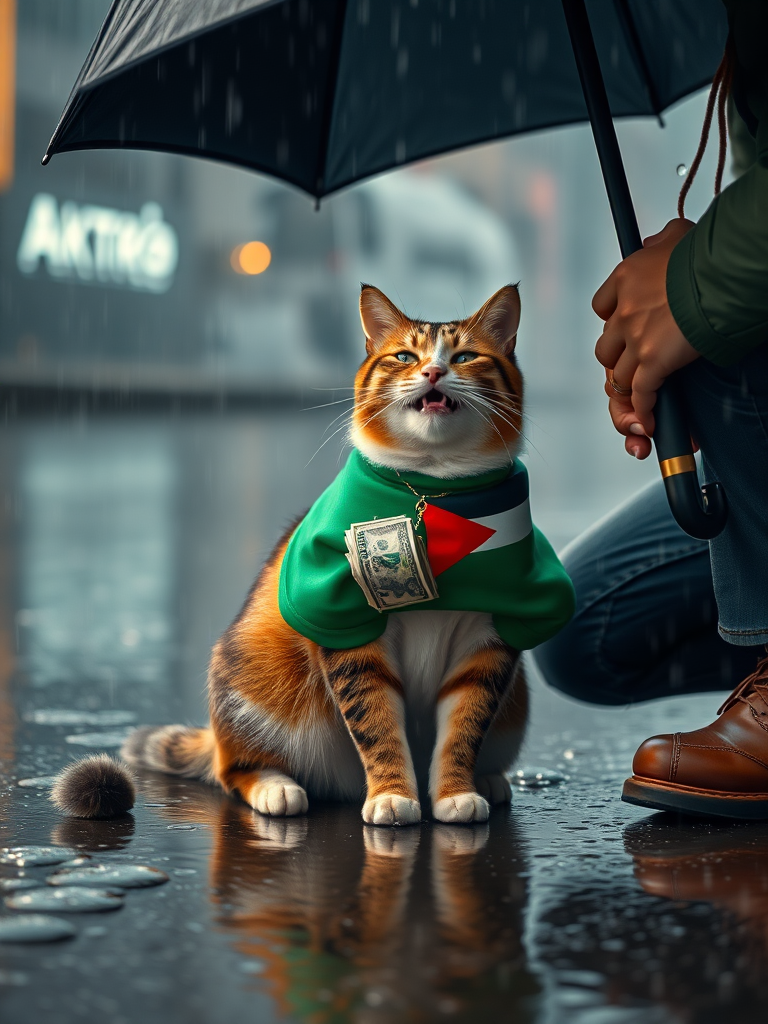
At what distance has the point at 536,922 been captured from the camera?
1.21 meters

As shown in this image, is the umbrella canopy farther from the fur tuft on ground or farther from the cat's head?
the fur tuft on ground

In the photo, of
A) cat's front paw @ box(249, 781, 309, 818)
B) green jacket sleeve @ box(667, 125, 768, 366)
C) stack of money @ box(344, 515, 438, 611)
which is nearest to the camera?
green jacket sleeve @ box(667, 125, 768, 366)

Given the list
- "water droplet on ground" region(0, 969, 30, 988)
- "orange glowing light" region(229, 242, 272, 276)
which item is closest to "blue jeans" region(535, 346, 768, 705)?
"water droplet on ground" region(0, 969, 30, 988)

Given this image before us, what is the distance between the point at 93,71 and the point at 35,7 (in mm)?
16831

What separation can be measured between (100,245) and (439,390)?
16.5 m

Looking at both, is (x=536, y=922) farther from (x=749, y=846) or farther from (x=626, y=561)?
(x=626, y=561)

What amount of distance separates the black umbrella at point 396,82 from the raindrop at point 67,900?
1149mm

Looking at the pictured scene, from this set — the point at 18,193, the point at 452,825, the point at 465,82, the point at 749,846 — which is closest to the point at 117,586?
the point at 465,82

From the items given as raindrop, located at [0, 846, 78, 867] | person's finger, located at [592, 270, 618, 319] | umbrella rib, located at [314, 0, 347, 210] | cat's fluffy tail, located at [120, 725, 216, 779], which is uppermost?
umbrella rib, located at [314, 0, 347, 210]

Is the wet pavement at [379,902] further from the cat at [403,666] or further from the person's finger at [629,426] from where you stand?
the person's finger at [629,426]

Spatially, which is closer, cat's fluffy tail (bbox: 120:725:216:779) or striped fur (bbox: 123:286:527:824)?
striped fur (bbox: 123:286:527:824)

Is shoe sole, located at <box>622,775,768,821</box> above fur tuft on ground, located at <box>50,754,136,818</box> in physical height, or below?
below

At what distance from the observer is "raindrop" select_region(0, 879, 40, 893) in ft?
4.26

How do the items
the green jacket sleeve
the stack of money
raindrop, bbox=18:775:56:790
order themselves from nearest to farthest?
the green jacket sleeve, the stack of money, raindrop, bbox=18:775:56:790
